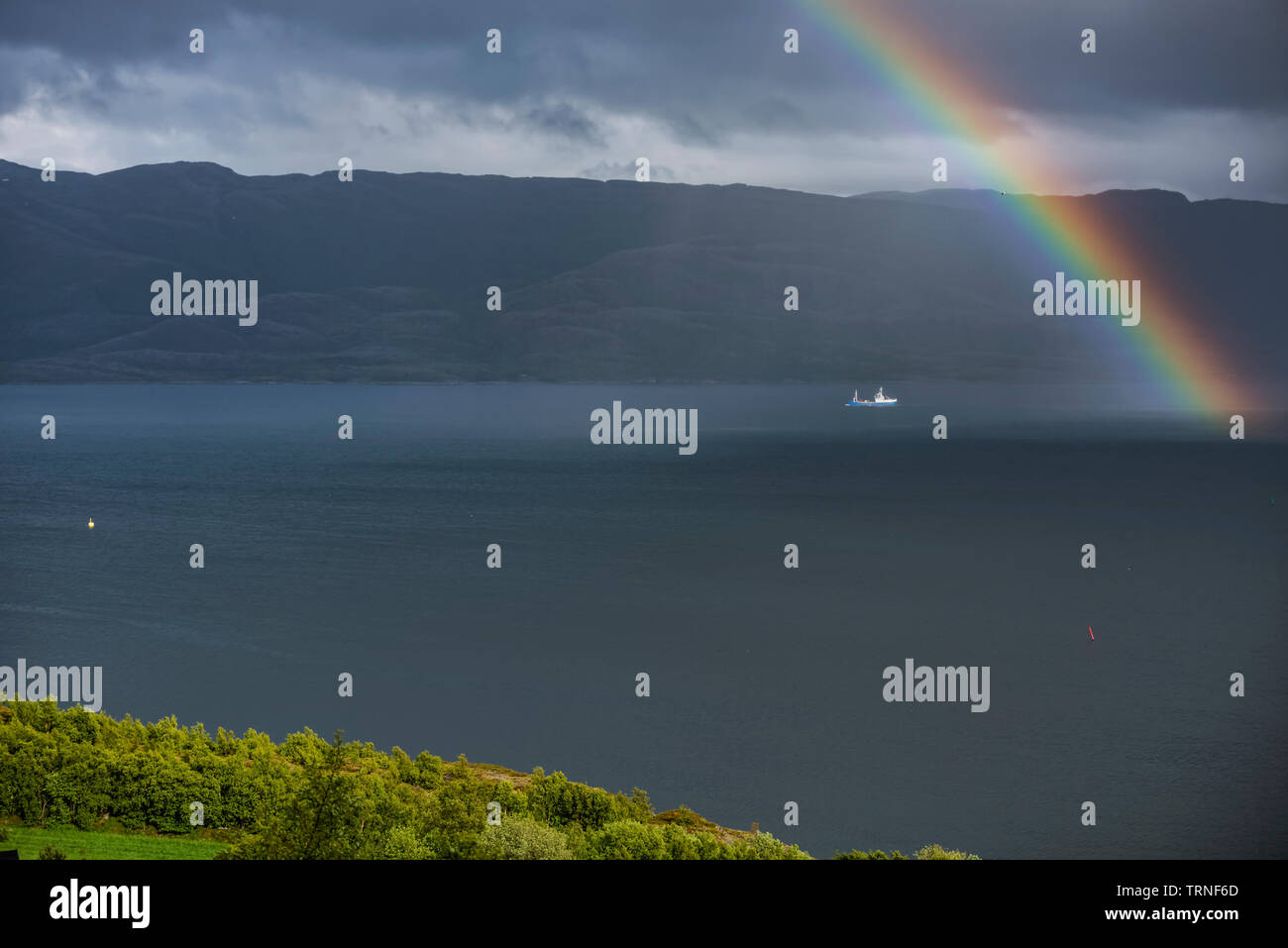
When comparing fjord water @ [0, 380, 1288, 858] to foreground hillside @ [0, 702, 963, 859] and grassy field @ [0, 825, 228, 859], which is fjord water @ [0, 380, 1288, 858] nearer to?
foreground hillside @ [0, 702, 963, 859]

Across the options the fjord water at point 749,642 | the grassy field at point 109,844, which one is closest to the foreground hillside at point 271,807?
the grassy field at point 109,844

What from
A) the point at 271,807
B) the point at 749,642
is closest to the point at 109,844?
the point at 271,807

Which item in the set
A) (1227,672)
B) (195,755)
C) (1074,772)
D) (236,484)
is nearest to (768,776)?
(1074,772)

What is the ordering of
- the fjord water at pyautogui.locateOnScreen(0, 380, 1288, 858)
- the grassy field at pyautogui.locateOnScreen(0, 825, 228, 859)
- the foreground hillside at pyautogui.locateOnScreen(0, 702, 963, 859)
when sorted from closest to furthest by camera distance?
the foreground hillside at pyautogui.locateOnScreen(0, 702, 963, 859)
the grassy field at pyautogui.locateOnScreen(0, 825, 228, 859)
the fjord water at pyautogui.locateOnScreen(0, 380, 1288, 858)

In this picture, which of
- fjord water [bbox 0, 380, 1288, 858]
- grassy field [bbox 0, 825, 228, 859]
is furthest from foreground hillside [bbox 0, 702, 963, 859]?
fjord water [bbox 0, 380, 1288, 858]

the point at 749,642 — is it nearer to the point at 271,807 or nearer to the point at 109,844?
the point at 271,807
